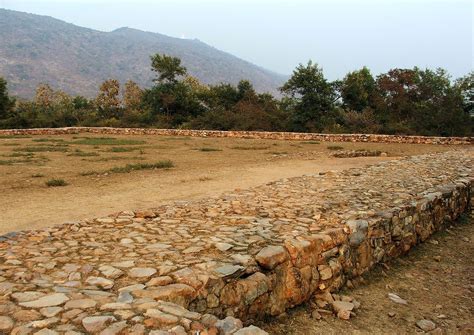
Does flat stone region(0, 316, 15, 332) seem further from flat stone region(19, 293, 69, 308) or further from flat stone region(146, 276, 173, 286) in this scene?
flat stone region(146, 276, 173, 286)

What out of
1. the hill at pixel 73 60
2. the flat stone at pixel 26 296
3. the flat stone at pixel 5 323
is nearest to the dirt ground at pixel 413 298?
the flat stone at pixel 26 296

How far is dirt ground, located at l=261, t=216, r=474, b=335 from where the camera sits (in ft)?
12.1

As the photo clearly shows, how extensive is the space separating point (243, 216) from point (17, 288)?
8.98 ft

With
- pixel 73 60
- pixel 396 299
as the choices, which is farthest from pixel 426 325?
pixel 73 60

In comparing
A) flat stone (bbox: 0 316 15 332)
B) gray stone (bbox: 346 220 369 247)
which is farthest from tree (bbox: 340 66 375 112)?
flat stone (bbox: 0 316 15 332)

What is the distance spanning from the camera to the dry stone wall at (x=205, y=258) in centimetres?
258

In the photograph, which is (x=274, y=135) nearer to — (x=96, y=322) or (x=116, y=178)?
(x=116, y=178)

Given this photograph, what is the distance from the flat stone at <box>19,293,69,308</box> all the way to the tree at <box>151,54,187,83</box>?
118ft

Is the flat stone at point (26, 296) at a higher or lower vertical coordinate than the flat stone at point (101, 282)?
higher

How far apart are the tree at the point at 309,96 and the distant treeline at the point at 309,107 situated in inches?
3.0

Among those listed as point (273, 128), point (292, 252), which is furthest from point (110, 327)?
point (273, 128)

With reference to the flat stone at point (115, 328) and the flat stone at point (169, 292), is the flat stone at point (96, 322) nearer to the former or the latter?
the flat stone at point (115, 328)

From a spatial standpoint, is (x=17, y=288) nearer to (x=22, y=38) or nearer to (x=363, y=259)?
(x=363, y=259)

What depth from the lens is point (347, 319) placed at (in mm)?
3814
